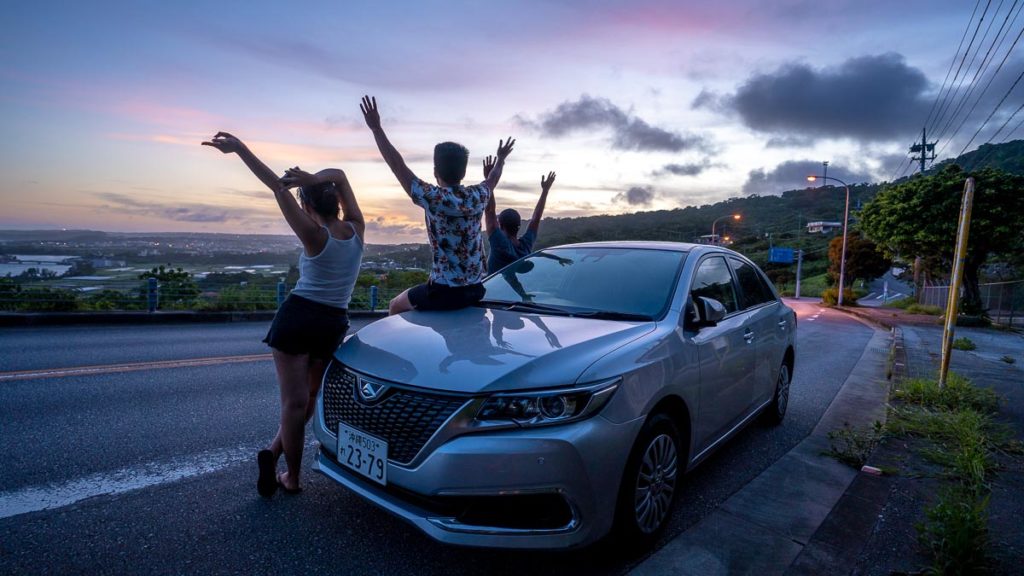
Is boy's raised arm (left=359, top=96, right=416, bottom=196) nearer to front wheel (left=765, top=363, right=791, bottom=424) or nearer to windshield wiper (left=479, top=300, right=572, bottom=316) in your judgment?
windshield wiper (left=479, top=300, right=572, bottom=316)

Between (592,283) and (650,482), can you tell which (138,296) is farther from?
(650,482)

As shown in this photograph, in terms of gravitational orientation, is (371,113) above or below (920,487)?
above

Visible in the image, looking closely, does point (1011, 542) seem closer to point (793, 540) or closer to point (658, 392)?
point (793, 540)

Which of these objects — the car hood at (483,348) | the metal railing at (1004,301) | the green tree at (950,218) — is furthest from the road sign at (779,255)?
the car hood at (483,348)

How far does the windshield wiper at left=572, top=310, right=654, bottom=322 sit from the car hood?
8 cm

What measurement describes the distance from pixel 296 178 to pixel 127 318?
11.1m

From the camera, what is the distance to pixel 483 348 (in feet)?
8.54

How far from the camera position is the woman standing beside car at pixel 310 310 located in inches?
116

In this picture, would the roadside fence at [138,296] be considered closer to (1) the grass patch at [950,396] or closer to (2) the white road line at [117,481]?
(2) the white road line at [117,481]

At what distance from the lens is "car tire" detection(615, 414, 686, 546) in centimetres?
252

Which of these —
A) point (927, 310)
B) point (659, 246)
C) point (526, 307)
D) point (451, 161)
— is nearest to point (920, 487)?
point (659, 246)

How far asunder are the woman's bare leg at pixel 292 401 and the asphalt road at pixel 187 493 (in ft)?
0.84

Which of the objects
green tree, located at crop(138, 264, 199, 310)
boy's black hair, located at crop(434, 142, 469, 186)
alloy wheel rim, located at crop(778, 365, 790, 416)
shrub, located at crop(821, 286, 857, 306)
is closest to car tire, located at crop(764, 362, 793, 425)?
alloy wheel rim, located at crop(778, 365, 790, 416)

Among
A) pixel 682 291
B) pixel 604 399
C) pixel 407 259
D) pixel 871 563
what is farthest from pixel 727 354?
pixel 407 259
